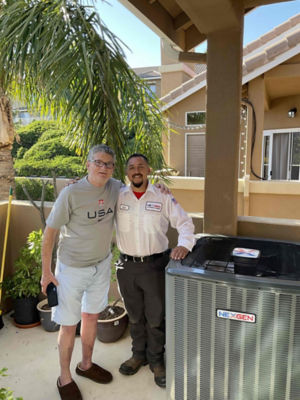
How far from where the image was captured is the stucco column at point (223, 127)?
2516 mm

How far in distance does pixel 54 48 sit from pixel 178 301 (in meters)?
2.27

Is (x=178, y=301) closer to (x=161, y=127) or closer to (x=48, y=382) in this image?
(x=48, y=382)

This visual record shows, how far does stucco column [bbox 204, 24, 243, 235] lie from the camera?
2.52 m

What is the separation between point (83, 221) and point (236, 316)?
133cm

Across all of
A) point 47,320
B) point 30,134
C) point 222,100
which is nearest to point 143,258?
point 222,100

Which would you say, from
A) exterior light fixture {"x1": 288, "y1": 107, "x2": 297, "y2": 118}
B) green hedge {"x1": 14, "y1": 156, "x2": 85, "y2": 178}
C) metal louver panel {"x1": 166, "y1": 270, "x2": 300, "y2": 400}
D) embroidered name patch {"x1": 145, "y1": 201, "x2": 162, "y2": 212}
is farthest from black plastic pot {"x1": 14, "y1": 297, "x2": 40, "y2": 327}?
green hedge {"x1": 14, "y1": 156, "x2": 85, "y2": 178}

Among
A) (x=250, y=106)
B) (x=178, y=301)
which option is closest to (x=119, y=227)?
(x=178, y=301)

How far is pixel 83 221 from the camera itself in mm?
2514

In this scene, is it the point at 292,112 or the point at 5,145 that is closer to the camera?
the point at 5,145

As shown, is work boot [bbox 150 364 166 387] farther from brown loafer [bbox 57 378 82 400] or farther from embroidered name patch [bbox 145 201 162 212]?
embroidered name patch [bbox 145 201 162 212]

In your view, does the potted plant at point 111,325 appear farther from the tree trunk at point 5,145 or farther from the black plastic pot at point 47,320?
the tree trunk at point 5,145

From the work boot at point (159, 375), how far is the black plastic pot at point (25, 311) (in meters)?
1.62

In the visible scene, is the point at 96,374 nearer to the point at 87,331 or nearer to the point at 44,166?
the point at 87,331

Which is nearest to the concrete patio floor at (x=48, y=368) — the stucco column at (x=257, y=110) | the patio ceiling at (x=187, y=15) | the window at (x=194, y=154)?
the patio ceiling at (x=187, y=15)
